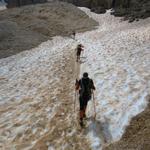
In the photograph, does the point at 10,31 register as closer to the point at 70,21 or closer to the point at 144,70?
the point at 70,21

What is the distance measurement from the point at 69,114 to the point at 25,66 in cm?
1260

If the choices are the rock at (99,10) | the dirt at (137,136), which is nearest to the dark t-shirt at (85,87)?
the dirt at (137,136)

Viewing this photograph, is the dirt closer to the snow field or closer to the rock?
the snow field

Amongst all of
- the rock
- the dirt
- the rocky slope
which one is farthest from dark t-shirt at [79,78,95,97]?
the rock

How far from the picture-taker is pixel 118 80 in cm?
1739

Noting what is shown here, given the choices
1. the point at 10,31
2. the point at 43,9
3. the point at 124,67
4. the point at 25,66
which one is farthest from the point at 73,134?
the point at 43,9

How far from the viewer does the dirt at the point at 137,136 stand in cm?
1036

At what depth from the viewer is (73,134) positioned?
11.8m

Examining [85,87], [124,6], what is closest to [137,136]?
[85,87]

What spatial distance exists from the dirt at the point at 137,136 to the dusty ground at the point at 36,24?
22.1 meters

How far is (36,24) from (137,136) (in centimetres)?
4148

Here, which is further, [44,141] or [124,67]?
[124,67]

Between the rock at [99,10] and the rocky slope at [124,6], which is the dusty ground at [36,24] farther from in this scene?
the rocky slope at [124,6]

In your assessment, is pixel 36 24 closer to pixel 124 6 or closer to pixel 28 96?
pixel 124 6
